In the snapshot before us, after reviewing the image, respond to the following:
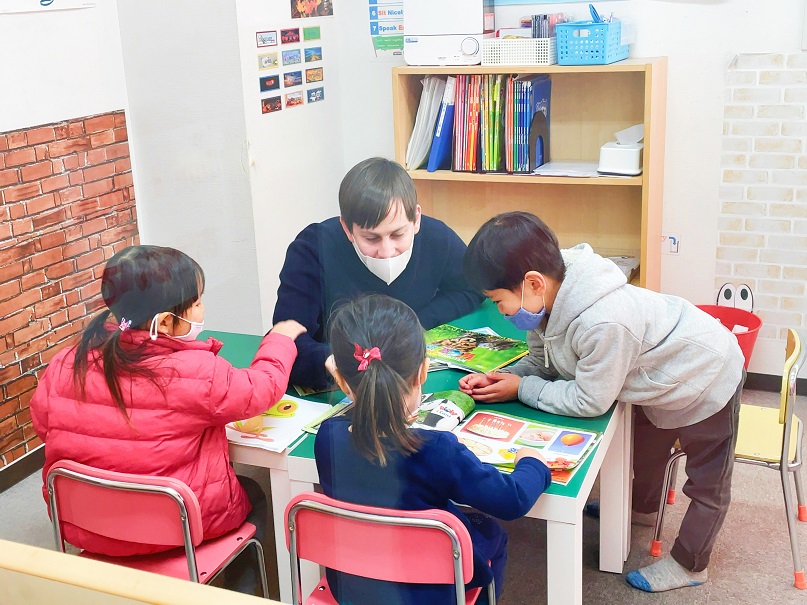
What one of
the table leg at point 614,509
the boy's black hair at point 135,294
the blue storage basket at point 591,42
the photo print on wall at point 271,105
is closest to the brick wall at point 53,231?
the boy's black hair at point 135,294

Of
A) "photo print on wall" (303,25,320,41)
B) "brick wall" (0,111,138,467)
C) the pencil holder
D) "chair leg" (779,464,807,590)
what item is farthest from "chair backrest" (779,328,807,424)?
"brick wall" (0,111,138,467)

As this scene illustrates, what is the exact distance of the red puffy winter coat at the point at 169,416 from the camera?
3.35 ft

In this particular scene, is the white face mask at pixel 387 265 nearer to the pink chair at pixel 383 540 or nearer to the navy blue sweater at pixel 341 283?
the navy blue sweater at pixel 341 283

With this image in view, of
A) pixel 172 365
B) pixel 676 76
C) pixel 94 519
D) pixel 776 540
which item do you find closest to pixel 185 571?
pixel 94 519

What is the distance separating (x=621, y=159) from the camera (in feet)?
4.07

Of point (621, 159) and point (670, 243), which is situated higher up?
point (621, 159)

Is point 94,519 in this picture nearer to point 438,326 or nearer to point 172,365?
point 172,365

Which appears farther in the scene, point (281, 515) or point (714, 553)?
point (714, 553)

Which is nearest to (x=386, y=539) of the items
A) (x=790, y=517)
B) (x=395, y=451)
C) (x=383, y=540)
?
(x=383, y=540)

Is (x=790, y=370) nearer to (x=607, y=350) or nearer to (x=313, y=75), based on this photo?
(x=607, y=350)

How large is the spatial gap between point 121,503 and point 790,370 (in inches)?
38.4

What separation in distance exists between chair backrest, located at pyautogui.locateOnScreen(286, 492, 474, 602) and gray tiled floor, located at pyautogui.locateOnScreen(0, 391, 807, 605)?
0.21m

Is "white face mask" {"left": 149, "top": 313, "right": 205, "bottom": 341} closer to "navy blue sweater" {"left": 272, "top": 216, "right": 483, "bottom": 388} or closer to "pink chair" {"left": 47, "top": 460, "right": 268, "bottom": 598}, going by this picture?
"navy blue sweater" {"left": 272, "top": 216, "right": 483, "bottom": 388}

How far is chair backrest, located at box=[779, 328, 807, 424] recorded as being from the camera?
112 cm
